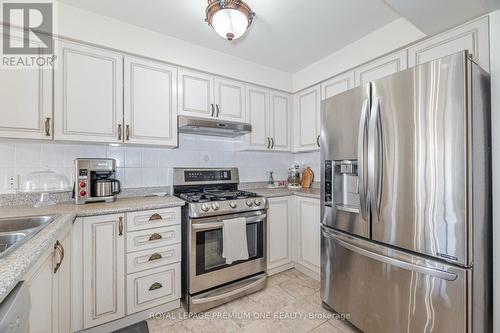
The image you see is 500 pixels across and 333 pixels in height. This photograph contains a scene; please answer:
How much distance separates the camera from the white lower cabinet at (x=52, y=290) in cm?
88

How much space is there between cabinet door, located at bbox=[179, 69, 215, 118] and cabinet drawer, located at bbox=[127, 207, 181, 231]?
3.19ft

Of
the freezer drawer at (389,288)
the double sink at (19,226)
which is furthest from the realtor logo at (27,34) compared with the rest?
the freezer drawer at (389,288)

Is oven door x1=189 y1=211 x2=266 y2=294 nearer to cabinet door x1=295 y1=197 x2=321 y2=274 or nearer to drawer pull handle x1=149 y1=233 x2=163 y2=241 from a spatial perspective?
drawer pull handle x1=149 y1=233 x2=163 y2=241

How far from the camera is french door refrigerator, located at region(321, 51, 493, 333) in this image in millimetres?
1115

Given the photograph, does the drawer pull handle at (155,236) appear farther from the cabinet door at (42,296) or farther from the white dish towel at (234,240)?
the cabinet door at (42,296)

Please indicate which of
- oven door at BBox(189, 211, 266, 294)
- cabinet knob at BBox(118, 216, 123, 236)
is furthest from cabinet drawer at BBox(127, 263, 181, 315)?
cabinet knob at BBox(118, 216, 123, 236)

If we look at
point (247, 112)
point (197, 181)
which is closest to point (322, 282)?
point (197, 181)

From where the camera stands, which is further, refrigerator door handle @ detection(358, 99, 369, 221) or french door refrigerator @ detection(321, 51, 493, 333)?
refrigerator door handle @ detection(358, 99, 369, 221)

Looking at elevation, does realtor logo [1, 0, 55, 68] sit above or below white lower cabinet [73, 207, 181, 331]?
above

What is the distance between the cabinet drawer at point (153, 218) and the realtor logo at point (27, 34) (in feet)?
4.32

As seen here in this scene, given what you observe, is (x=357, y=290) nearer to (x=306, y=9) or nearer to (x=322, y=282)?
(x=322, y=282)

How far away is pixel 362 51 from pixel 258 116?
1.23 m

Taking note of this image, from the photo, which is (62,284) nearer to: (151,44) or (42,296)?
(42,296)

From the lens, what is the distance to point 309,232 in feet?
7.83
